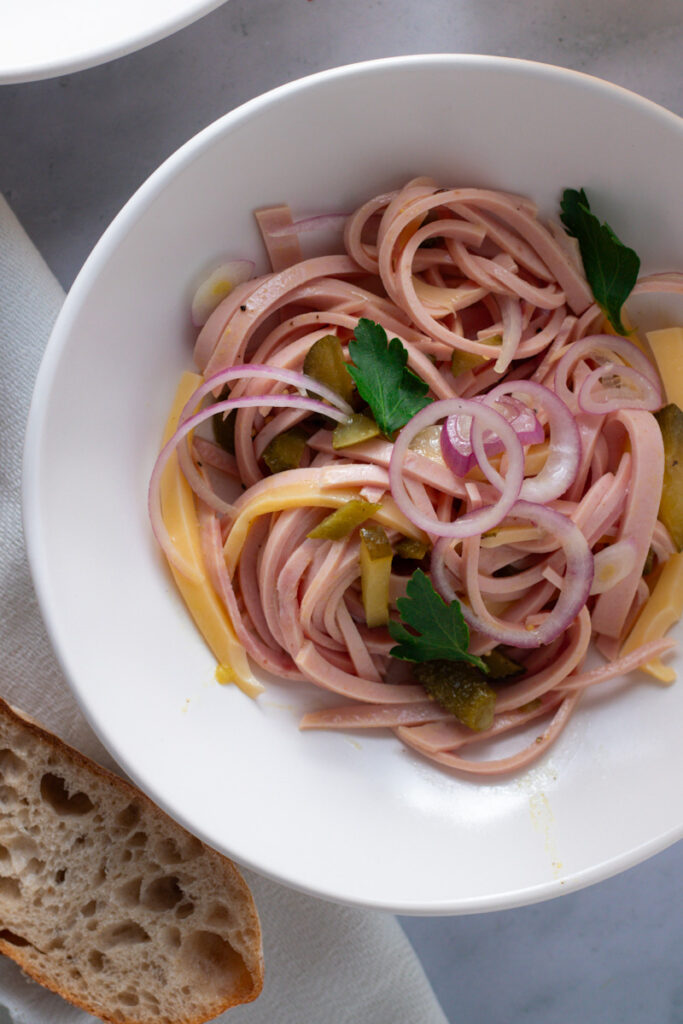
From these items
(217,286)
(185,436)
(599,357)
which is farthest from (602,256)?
(185,436)

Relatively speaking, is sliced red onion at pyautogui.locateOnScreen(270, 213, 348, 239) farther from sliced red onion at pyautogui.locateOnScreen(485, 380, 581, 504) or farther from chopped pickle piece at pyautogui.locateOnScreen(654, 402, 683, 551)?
chopped pickle piece at pyautogui.locateOnScreen(654, 402, 683, 551)

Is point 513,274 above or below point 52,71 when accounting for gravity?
below

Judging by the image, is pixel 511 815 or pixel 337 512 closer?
pixel 337 512

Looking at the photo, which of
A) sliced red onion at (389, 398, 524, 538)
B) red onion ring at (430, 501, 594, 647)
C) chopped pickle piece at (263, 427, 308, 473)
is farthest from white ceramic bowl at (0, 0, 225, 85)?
red onion ring at (430, 501, 594, 647)

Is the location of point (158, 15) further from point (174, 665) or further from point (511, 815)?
point (511, 815)

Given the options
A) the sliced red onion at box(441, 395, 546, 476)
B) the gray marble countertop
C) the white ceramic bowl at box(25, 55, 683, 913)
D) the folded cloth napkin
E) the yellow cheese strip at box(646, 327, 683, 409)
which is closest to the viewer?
the white ceramic bowl at box(25, 55, 683, 913)

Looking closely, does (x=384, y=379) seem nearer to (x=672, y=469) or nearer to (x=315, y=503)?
(x=315, y=503)

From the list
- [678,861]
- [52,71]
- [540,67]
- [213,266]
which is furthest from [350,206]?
[678,861]

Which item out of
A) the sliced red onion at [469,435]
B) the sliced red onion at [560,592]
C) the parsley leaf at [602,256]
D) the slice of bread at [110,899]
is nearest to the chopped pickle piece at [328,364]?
the sliced red onion at [469,435]
